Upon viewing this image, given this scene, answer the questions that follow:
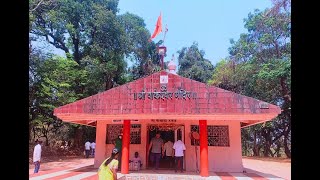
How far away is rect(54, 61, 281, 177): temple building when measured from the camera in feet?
33.7

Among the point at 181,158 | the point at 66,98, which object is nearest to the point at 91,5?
the point at 66,98

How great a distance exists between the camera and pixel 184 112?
10.3 meters

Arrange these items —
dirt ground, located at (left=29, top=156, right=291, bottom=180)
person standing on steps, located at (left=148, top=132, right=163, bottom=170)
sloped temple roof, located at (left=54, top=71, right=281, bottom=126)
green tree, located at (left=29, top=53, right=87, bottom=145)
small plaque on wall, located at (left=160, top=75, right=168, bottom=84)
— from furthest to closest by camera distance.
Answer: green tree, located at (left=29, top=53, right=87, bottom=145)
dirt ground, located at (left=29, top=156, right=291, bottom=180)
person standing on steps, located at (left=148, top=132, right=163, bottom=170)
small plaque on wall, located at (left=160, top=75, right=168, bottom=84)
sloped temple roof, located at (left=54, top=71, right=281, bottom=126)

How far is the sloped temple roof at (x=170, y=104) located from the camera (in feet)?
33.4

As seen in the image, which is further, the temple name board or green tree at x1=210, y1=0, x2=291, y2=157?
green tree at x1=210, y1=0, x2=291, y2=157

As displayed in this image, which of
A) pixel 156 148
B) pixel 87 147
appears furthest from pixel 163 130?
pixel 87 147

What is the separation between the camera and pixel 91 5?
26703mm

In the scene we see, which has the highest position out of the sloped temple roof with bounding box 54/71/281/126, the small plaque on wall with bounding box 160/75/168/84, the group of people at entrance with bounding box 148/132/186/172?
the small plaque on wall with bounding box 160/75/168/84

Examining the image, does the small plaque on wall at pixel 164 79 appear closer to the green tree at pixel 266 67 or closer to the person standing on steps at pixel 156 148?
the person standing on steps at pixel 156 148

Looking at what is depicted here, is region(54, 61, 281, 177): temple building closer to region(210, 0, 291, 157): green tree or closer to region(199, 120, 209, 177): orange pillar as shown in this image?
region(199, 120, 209, 177): orange pillar

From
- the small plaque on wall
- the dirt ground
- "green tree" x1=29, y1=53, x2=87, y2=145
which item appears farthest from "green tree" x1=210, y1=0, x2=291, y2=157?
"green tree" x1=29, y1=53, x2=87, y2=145

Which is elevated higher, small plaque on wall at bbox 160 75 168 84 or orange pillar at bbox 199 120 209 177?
small plaque on wall at bbox 160 75 168 84
